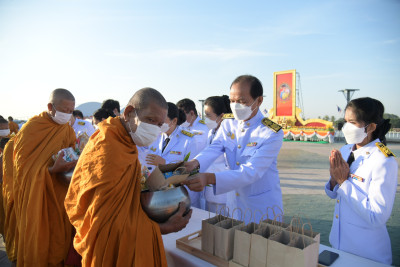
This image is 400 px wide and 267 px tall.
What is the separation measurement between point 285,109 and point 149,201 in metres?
35.7

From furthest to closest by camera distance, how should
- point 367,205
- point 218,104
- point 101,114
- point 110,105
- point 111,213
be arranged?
point 110,105, point 101,114, point 218,104, point 367,205, point 111,213

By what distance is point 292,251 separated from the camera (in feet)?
4.59

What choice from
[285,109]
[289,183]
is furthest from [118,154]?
[285,109]

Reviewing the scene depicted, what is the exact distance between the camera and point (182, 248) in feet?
6.45

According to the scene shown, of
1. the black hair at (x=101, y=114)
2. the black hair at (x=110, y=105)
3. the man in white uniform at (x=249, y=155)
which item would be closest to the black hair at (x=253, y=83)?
the man in white uniform at (x=249, y=155)

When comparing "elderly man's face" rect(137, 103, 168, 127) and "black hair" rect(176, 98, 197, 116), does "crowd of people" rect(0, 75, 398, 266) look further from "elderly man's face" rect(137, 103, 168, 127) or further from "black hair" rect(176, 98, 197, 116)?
"black hair" rect(176, 98, 197, 116)

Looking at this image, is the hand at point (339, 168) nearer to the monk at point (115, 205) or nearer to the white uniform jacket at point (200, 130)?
the monk at point (115, 205)

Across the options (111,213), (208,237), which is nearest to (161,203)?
(111,213)

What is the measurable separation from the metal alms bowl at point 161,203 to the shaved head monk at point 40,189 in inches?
62.1

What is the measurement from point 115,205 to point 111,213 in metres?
0.05

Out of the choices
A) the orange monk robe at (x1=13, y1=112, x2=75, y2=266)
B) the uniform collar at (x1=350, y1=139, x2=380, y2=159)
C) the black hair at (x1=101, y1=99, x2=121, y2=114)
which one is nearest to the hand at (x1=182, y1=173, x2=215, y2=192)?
the uniform collar at (x1=350, y1=139, x2=380, y2=159)

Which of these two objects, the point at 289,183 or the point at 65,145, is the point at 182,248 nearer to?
the point at 65,145

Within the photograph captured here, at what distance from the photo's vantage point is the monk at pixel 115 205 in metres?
1.57

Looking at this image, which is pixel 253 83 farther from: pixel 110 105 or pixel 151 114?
pixel 110 105
